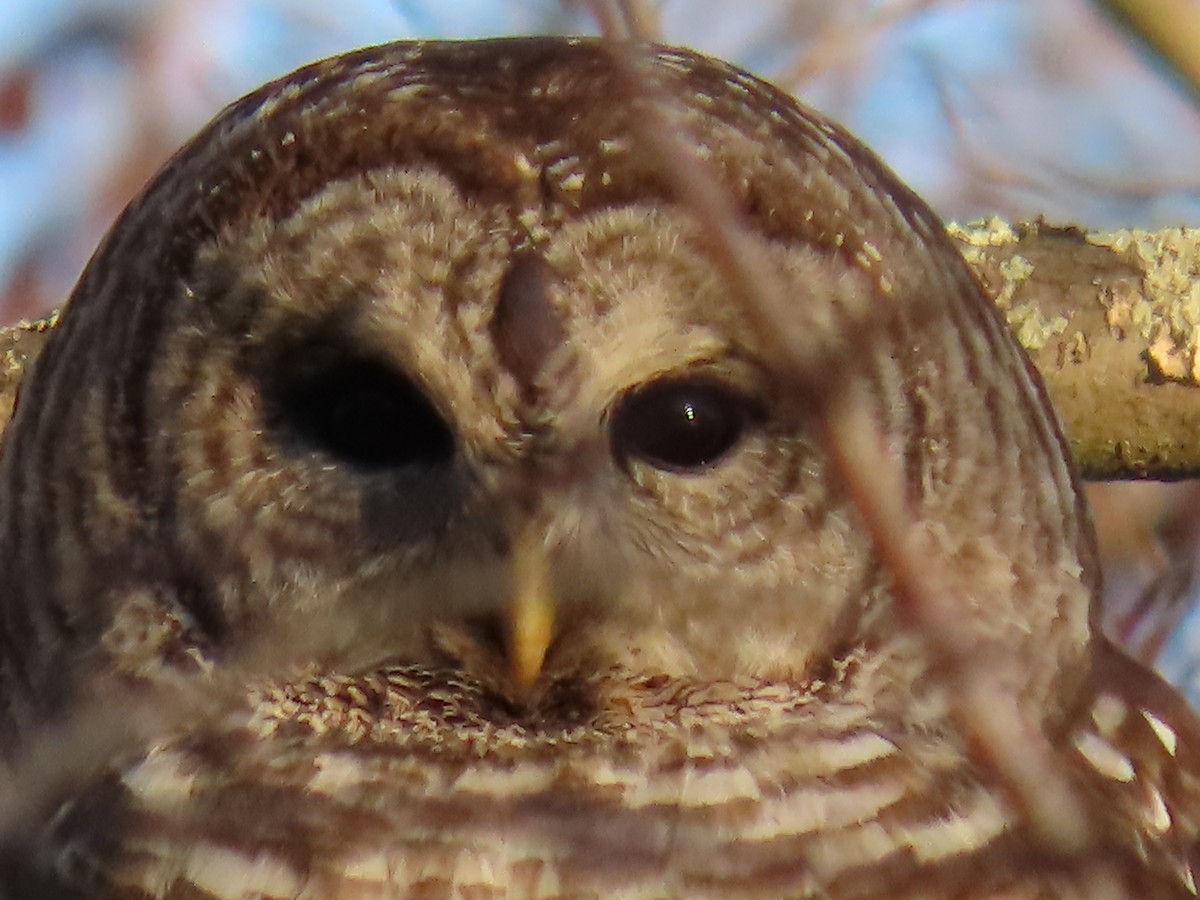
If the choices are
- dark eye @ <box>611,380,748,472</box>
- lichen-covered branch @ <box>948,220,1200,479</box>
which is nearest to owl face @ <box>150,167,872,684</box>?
dark eye @ <box>611,380,748,472</box>

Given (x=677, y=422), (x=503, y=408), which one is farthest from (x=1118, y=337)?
(x=503, y=408)

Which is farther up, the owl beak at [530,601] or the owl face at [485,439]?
the owl face at [485,439]

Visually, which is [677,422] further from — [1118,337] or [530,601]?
[1118,337]

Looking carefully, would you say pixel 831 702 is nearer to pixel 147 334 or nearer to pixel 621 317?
pixel 621 317

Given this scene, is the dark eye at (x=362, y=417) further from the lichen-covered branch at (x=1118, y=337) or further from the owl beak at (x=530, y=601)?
the lichen-covered branch at (x=1118, y=337)

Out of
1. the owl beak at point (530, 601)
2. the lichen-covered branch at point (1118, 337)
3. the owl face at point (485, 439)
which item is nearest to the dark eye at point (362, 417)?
the owl face at point (485, 439)

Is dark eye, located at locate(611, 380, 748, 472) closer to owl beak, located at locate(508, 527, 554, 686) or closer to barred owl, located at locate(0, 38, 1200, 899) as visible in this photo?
barred owl, located at locate(0, 38, 1200, 899)

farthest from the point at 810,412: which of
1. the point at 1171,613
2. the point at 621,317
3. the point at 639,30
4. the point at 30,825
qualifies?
the point at 1171,613
